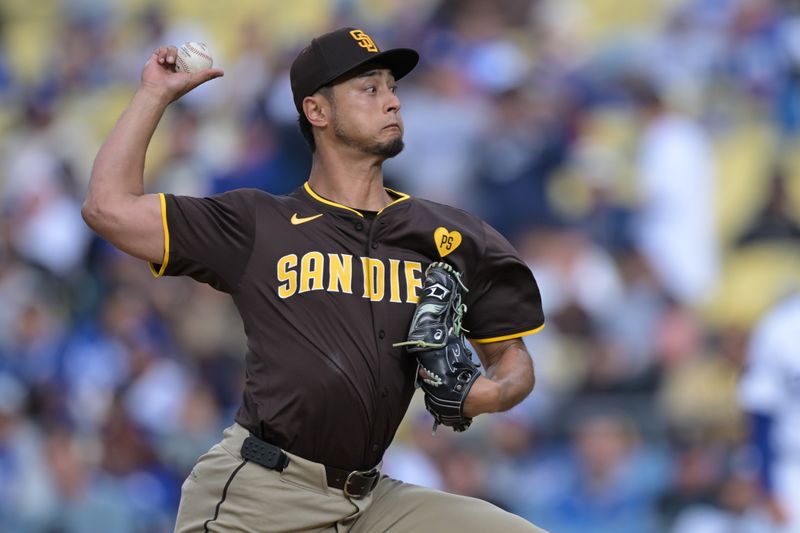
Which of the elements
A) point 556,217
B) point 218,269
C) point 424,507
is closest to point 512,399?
point 424,507

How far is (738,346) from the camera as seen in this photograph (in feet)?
21.1

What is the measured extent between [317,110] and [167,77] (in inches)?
23.3

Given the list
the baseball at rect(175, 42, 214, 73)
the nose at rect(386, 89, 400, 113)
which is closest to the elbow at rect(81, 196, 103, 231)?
the baseball at rect(175, 42, 214, 73)

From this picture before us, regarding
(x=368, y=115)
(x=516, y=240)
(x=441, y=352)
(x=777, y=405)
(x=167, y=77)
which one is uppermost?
(x=167, y=77)

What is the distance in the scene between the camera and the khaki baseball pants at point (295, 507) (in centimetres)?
335

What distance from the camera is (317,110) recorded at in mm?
3879

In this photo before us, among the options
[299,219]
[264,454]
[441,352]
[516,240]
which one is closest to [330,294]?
[299,219]

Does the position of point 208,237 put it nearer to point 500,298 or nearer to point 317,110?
point 317,110

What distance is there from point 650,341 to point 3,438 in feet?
15.0

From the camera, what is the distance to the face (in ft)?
12.3

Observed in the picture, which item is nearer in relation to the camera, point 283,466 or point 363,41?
point 283,466

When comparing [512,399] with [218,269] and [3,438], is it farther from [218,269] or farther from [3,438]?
[3,438]

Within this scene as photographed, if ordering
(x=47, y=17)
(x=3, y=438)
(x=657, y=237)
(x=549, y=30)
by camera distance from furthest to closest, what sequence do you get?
1. (x=47, y=17)
2. (x=3, y=438)
3. (x=549, y=30)
4. (x=657, y=237)

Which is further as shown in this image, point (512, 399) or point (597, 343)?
point (597, 343)
